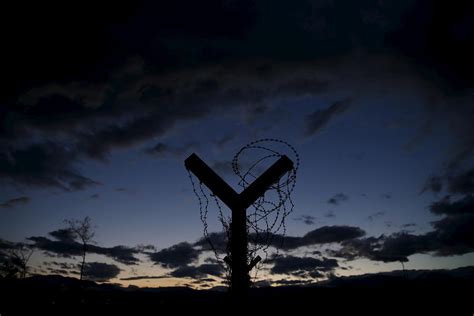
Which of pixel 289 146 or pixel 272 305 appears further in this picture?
pixel 272 305

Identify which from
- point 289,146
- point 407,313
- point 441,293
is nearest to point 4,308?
point 289,146

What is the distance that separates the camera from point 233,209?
4.34 meters

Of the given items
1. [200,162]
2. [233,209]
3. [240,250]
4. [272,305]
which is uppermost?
[200,162]

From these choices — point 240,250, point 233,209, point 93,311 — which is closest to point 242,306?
point 240,250

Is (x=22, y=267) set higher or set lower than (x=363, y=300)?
higher

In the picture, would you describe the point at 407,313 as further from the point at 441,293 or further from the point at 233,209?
the point at 233,209

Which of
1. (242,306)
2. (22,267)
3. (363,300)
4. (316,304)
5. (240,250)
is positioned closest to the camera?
(242,306)

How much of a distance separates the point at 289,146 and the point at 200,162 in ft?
5.14

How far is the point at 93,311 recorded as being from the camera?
7066 mm

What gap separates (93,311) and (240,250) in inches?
207

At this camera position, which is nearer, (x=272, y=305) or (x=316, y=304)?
(x=272, y=305)

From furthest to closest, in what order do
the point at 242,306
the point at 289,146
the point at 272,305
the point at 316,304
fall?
1. the point at 316,304
2. the point at 272,305
3. the point at 289,146
4. the point at 242,306

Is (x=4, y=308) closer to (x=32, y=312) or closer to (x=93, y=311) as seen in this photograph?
(x=32, y=312)

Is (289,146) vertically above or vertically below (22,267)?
below
